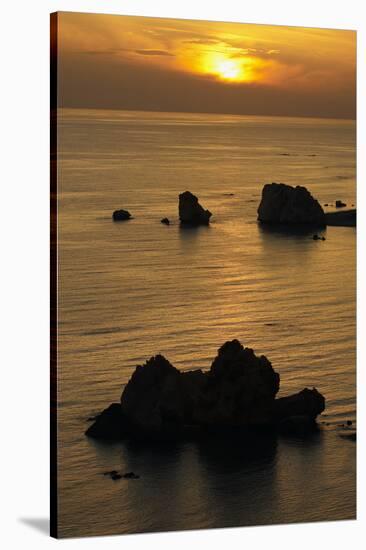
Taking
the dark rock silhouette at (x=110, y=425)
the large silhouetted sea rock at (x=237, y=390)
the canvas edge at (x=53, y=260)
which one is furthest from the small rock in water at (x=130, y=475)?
the large silhouetted sea rock at (x=237, y=390)

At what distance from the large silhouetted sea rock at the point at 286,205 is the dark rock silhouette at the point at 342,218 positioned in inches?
1.8

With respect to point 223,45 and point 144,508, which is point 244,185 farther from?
point 144,508

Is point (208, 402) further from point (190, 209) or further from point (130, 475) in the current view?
point (190, 209)

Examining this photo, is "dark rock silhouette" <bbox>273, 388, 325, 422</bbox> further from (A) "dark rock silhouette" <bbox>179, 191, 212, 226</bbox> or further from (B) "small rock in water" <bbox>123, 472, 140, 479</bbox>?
(A) "dark rock silhouette" <bbox>179, 191, 212, 226</bbox>

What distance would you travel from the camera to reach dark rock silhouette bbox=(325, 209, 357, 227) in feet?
38.1

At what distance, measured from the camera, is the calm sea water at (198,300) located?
1045cm

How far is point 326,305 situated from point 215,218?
1092 millimetres

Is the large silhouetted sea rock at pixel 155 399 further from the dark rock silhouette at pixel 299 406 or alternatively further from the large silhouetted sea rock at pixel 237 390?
the dark rock silhouette at pixel 299 406

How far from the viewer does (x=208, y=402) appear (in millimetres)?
10953

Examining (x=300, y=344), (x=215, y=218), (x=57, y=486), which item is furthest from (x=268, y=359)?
(x=57, y=486)

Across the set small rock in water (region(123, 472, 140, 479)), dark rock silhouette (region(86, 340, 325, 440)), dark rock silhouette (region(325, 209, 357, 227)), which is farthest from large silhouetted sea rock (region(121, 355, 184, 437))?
dark rock silhouette (region(325, 209, 357, 227))

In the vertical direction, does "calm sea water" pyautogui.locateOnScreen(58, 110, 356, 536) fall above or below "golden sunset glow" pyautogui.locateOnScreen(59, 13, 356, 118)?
below

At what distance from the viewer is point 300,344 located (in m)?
11.3

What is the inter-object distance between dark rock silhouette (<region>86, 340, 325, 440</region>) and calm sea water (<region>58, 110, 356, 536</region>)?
88 mm
